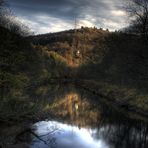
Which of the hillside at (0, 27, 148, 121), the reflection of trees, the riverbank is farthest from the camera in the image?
the riverbank

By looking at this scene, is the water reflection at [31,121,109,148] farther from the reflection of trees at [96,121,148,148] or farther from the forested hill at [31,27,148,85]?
the forested hill at [31,27,148,85]

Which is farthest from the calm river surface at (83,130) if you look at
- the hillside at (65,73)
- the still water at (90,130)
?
the hillside at (65,73)

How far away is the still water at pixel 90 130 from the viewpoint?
25.0 m

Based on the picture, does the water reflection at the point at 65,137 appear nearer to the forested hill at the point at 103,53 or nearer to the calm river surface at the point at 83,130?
the calm river surface at the point at 83,130

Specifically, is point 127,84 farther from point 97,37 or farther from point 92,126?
point 97,37

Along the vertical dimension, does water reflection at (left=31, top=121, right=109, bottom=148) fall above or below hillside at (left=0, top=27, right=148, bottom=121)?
below

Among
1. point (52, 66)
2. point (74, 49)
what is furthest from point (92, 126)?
point (74, 49)

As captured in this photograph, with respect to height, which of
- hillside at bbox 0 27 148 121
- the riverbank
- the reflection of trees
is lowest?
the reflection of trees

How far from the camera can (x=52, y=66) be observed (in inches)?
4166

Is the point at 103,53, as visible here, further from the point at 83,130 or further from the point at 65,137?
the point at 65,137

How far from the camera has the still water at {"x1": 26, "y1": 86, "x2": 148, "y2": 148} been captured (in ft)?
82.1

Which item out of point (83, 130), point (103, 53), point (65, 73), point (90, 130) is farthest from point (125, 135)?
point (103, 53)

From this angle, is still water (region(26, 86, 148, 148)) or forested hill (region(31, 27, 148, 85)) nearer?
still water (region(26, 86, 148, 148))

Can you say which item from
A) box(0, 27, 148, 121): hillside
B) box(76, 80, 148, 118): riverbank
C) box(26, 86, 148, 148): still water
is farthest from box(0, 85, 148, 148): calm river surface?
box(0, 27, 148, 121): hillside
